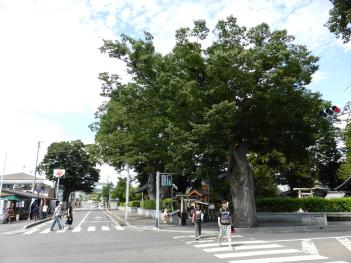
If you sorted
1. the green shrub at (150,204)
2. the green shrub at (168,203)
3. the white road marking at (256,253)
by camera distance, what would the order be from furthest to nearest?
the green shrub at (150,204), the green shrub at (168,203), the white road marking at (256,253)

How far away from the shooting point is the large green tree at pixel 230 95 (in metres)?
20.3

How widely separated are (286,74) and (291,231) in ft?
30.5

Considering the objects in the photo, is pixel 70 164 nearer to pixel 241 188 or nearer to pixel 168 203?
pixel 168 203

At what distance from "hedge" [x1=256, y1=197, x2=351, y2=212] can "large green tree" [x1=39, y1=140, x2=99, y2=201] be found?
53621 millimetres

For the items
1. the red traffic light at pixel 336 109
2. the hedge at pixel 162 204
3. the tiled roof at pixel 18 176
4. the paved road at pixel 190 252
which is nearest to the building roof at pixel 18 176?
the tiled roof at pixel 18 176

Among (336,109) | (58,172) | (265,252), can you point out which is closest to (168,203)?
(336,109)

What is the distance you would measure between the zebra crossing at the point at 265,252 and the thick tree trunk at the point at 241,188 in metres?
7.44

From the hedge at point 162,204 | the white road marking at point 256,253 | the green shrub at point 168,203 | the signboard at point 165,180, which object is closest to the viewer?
the white road marking at point 256,253

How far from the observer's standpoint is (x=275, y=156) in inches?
1455

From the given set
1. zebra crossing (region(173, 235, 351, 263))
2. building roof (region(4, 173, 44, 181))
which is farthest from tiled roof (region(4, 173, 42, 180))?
zebra crossing (region(173, 235, 351, 263))

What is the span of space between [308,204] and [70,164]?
195 feet

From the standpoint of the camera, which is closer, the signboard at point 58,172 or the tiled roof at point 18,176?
the signboard at point 58,172

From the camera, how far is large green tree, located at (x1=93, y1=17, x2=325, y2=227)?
66.7 feet

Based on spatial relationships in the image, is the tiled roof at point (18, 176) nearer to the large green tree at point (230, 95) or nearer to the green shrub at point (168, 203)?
the green shrub at point (168, 203)
